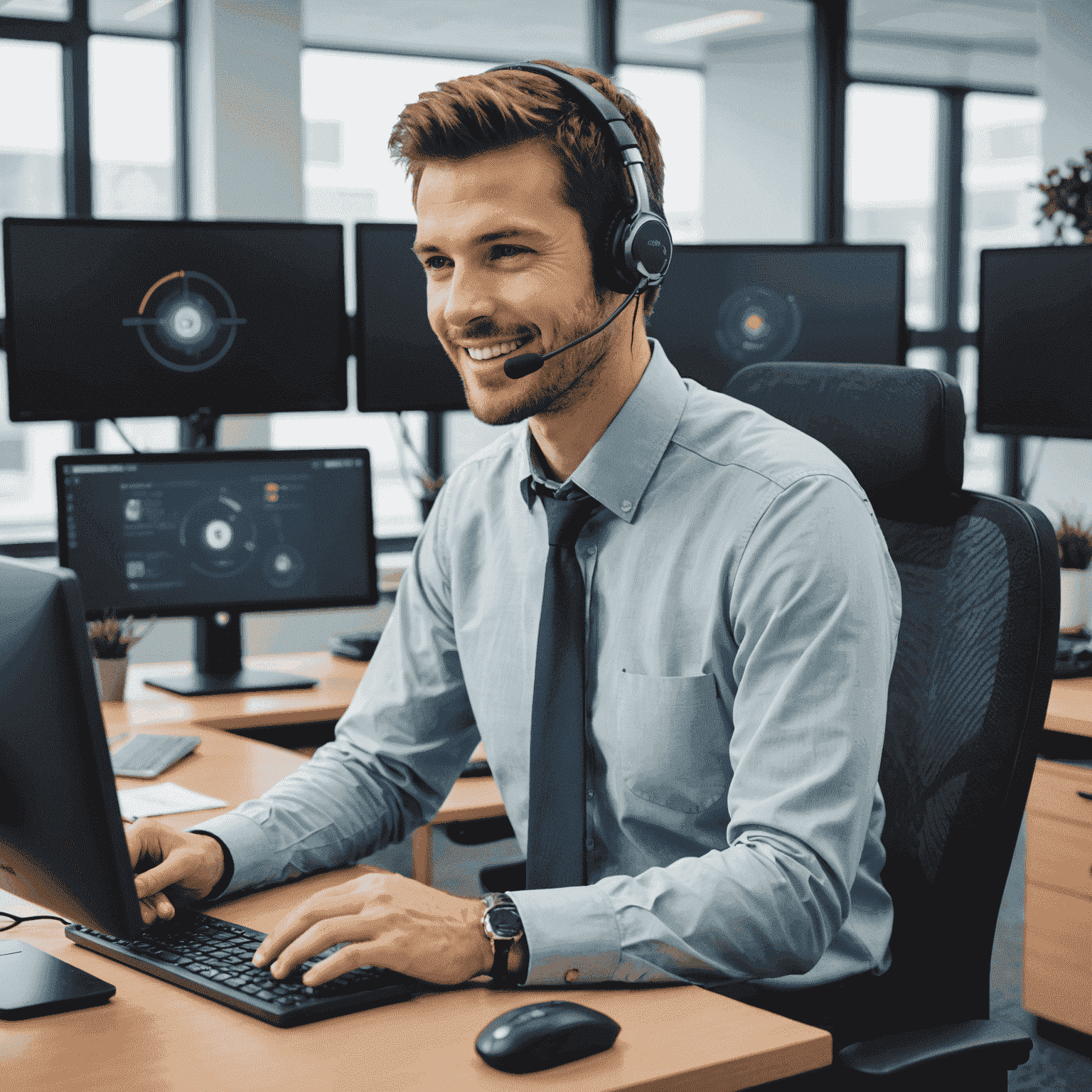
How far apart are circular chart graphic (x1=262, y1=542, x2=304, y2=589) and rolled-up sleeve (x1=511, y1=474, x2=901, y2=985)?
1.45m

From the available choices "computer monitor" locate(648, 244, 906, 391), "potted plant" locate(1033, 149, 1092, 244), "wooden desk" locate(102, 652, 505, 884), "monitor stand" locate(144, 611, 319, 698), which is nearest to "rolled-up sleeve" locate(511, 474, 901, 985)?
"wooden desk" locate(102, 652, 505, 884)

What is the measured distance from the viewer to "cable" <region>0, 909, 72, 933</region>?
1183 mm

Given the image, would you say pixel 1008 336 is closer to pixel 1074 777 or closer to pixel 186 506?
pixel 1074 777

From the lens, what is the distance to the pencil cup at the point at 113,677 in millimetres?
2371

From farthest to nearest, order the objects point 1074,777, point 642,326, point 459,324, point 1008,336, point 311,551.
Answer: point 1008,336, point 311,551, point 1074,777, point 642,326, point 459,324

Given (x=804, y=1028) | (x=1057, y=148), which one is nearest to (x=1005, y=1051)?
(x=804, y=1028)

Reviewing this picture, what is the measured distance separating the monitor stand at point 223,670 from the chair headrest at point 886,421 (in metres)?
1.26

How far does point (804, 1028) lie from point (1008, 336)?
2235 millimetres

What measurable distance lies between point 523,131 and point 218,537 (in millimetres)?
1424

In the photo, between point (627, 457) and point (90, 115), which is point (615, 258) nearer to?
point (627, 457)

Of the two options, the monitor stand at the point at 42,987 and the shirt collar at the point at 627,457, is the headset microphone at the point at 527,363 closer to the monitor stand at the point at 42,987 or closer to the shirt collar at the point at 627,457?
the shirt collar at the point at 627,457

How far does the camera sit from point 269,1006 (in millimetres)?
962

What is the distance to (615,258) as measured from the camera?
1286 millimetres

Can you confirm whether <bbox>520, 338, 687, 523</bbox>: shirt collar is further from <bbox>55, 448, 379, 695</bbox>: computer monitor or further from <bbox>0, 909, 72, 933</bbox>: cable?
<bbox>55, 448, 379, 695</bbox>: computer monitor
